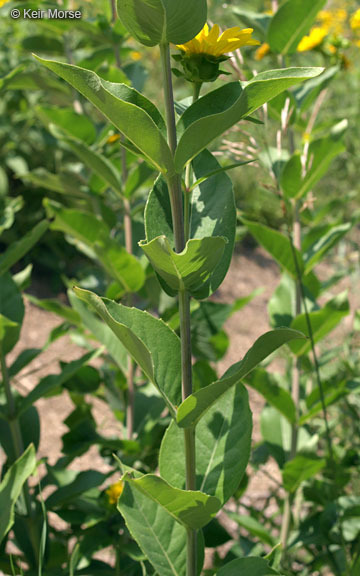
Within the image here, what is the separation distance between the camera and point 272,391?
4.59ft

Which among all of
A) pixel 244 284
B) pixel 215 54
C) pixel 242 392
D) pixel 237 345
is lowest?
pixel 237 345

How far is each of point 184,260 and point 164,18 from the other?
9.7 inches

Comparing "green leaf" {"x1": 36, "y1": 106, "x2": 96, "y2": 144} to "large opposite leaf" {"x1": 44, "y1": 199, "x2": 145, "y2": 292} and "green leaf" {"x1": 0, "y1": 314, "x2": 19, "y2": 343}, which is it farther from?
"green leaf" {"x1": 0, "y1": 314, "x2": 19, "y2": 343}

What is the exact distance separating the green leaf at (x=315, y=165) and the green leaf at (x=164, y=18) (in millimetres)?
702

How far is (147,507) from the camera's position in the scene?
0.91 meters

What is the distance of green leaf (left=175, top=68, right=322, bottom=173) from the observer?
640mm

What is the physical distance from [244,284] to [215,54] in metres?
3.47

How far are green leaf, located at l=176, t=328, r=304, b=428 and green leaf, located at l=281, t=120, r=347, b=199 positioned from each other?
70 centimetres

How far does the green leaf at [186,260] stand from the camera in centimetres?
66

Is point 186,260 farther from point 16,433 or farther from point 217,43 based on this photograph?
point 16,433

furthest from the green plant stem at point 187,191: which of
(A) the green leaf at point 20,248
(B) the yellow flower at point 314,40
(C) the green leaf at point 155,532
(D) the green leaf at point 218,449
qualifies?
(B) the yellow flower at point 314,40

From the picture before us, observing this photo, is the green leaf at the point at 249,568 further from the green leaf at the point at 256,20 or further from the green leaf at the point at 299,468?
the green leaf at the point at 256,20

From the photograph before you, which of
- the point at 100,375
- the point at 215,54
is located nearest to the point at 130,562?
the point at 100,375

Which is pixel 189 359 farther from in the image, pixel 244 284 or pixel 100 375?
pixel 244 284
